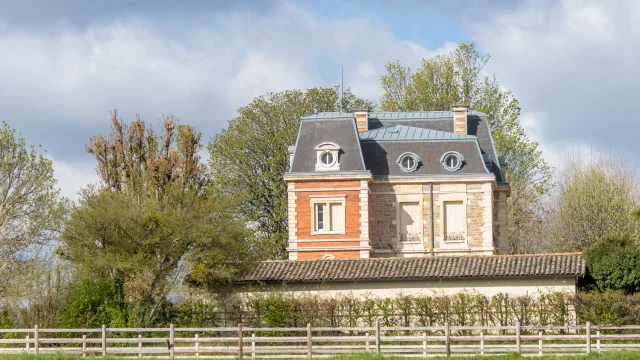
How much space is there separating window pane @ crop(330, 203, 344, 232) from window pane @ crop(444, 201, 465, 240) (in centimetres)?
A: 456

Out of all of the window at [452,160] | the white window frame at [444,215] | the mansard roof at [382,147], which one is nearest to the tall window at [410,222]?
the white window frame at [444,215]

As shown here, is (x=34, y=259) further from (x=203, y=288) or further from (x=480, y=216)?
(x=480, y=216)

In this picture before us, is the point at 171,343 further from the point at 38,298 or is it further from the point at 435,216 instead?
the point at 435,216

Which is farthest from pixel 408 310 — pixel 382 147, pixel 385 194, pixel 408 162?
pixel 382 147

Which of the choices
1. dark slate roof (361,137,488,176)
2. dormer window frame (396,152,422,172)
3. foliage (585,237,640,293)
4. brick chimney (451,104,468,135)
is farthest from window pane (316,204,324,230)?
foliage (585,237,640,293)

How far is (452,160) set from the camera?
47.9 metres

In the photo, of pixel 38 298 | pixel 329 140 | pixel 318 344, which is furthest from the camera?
pixel 329 140

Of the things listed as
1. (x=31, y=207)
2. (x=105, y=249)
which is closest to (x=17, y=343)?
(x=105, y=249)

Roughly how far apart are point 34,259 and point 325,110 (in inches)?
908

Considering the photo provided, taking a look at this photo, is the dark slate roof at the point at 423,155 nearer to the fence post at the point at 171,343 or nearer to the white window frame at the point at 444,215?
the white window frame at the point at 444,215

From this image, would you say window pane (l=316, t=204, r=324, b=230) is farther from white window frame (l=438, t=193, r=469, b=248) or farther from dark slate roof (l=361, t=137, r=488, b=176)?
white window frame (l=438, t=193, r=469, b=248)

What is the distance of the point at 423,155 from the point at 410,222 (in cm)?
303

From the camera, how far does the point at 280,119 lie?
5619cm

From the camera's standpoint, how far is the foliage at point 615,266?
35156 millimetres
